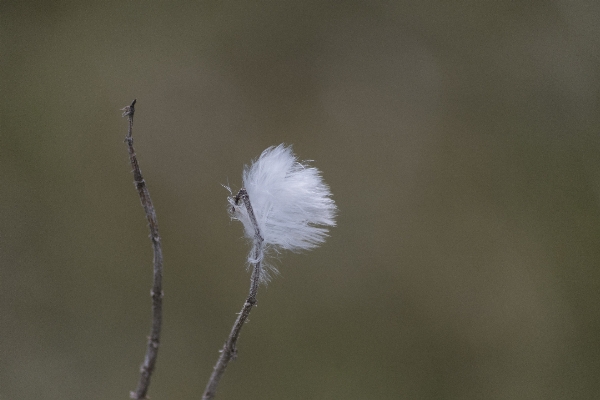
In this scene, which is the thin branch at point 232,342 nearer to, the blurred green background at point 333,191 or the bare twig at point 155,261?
the bare twig at point 155,261

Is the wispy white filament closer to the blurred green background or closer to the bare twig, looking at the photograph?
the bare twig

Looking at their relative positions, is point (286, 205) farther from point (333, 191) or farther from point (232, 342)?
point (333, 191)

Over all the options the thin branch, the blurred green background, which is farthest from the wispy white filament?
the blurred green background

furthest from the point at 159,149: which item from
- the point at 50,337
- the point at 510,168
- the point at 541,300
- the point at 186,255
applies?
the point at 541,300

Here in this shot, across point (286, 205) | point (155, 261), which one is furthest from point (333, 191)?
point (155, 261)

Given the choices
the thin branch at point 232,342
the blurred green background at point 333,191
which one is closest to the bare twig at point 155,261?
the thin branch at point 232,342

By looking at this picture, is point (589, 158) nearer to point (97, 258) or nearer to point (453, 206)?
point (453, 206)
